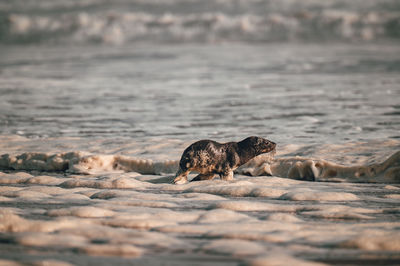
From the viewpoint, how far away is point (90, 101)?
10.5m

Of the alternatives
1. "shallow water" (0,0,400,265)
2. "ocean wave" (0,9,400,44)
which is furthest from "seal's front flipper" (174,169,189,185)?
"ocean wave" (0,9,400,44)

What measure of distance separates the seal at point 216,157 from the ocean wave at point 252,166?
300 mm

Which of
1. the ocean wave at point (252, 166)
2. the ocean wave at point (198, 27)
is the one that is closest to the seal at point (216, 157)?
the ocean wave at point (252, 166)

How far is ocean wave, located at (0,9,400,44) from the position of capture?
87.6 ft

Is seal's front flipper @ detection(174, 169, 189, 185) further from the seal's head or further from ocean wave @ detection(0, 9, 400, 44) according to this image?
ocean wave @ detection(0, 9, 400, 44)

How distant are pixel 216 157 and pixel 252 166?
2.04 ft

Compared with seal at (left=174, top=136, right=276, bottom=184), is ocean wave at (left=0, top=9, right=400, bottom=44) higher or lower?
higher

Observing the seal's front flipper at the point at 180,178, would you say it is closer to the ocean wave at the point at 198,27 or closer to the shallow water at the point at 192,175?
the shallow water at the point at 192,175

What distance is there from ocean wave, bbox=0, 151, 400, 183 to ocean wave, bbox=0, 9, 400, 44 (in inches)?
847

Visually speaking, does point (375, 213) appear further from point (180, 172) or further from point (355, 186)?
point (180, 172)

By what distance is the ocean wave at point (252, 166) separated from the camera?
499 cm

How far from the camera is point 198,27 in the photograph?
29.0 m

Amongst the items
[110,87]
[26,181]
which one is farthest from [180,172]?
[110,87]

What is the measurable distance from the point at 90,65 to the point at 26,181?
13.1m
